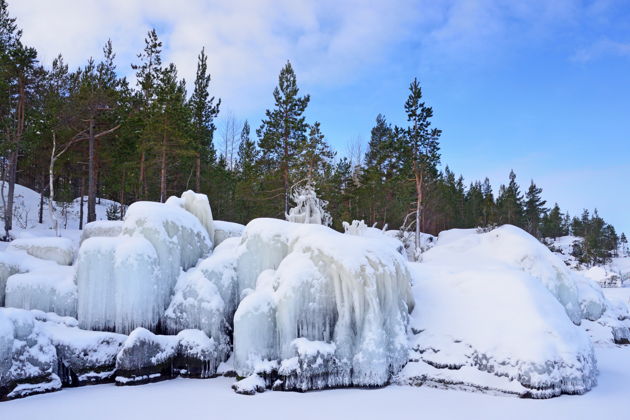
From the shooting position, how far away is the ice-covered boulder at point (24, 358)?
7.99 metres

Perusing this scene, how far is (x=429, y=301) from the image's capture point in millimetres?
11148

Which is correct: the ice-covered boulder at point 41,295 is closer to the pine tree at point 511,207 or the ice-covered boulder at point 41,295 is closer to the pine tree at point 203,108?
the pine tree at point 203,108

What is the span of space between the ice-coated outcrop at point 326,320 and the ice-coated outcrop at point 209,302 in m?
1.16

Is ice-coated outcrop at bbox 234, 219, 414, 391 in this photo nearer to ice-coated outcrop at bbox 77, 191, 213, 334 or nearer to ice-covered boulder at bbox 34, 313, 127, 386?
ice-coated outcrop at bbox 77, 191, 213, 334

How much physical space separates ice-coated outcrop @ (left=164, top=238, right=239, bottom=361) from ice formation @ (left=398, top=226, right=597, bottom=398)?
4.68m

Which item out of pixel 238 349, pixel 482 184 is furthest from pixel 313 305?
pixel 482 184

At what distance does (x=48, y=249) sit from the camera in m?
12.0

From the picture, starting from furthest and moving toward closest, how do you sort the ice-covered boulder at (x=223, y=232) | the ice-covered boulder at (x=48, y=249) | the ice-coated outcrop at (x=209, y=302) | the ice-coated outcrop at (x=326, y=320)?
the ice-covered boulder at (x=223, y=232)
the ice-covered boulder at (x=48, y=249)
the ice-coated outcrop at (x=209, y=302)
the ice-coated outcrop at (x=326, y=320)

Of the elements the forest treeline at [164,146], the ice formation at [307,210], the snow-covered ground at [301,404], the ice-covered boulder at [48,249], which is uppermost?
the forest treeline at [164,146]

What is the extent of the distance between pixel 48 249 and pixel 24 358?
15.5 feet

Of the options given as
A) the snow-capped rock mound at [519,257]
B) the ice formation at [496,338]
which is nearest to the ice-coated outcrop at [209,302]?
the ice formation at [496,338]

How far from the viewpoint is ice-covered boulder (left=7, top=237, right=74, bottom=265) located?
12.0 m

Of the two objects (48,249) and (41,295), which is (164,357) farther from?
(48,249)

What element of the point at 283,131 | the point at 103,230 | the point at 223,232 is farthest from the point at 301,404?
the point at 283,131
